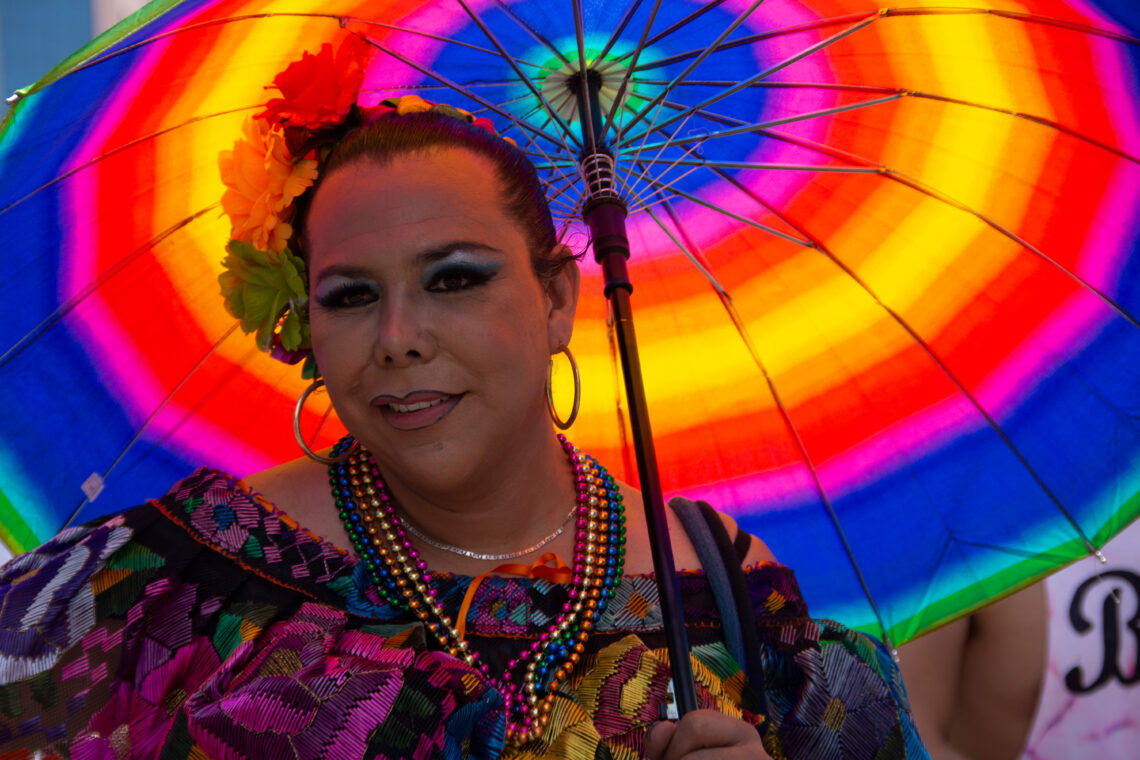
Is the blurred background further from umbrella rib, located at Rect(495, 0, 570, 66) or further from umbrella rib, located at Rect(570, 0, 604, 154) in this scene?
umbrella rib, located at Rect(570, 0, 604, 154)

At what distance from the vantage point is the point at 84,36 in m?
4.30

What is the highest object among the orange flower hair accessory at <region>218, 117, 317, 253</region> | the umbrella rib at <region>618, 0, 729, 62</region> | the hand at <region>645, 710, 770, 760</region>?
the umbrella rib at <region>618, 0, 729, 62</region>

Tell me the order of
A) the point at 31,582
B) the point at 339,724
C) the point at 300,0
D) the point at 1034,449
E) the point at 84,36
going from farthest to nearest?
the point at 84,36 < the point at 1034,449 < the point at 300,0 < the point at 31,582 < the point at 339,724

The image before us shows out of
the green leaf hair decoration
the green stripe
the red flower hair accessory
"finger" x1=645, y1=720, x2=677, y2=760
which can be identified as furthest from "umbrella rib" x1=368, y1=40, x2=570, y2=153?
the green stripe

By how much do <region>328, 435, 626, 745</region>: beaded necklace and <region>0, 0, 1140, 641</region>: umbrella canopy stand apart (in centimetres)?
51

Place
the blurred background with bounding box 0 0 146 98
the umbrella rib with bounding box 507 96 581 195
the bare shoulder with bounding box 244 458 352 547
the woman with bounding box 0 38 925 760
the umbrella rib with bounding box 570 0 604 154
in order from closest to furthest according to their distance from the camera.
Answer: the woman with bounding box 0 38 925 760 < the bare shoulder with bounding box 244 458 352 547 < the umbrella rib with bounding box 570 0 604 154 < the umbrella rib with bounding box 507 96 581 195 < the blurred background with bounding box 0 0 146 98

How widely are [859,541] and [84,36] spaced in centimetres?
405

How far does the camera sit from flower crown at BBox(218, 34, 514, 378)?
1842mm

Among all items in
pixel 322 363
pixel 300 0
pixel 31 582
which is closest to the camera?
pixel 31 582

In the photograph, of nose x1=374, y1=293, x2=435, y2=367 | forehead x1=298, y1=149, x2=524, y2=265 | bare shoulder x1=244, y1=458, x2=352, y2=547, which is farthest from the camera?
bare shoulder x1=244, y1=458, x2=352, y2=547

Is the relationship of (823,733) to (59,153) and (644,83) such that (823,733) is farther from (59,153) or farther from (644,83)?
(59,153)

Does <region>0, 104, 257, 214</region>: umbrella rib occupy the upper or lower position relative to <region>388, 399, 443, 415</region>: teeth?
upper

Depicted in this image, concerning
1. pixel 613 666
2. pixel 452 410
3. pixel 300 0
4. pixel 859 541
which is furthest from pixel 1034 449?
pixel 300 0

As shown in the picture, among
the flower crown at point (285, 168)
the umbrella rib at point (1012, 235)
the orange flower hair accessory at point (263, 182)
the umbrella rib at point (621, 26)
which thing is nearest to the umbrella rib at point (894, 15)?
the umbrella rib at point (621, 26)
